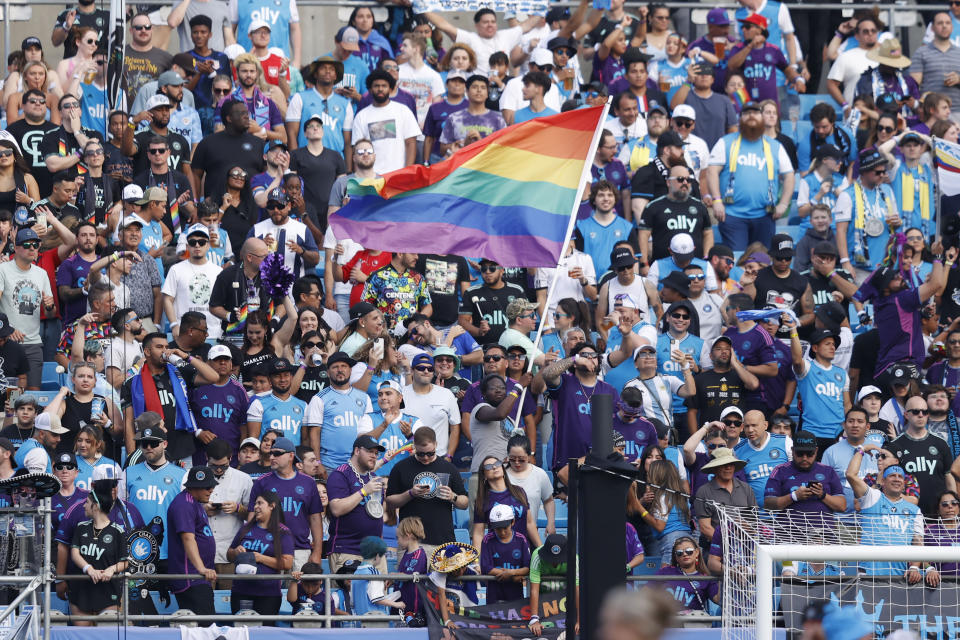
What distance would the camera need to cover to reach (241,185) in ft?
55.6

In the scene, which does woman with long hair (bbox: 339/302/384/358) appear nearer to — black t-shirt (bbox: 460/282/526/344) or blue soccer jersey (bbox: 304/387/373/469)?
blue soccer jersey (bbox: 304/387/373/469)

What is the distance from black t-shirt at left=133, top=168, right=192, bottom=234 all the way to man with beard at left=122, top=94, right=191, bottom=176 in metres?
0.07

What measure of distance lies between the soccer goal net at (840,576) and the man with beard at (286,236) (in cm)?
510

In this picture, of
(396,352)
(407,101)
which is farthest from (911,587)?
(407,101)

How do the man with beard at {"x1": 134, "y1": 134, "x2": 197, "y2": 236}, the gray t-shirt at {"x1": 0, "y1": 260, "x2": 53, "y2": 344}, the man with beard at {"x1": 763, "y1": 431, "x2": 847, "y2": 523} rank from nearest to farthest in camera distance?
the man with beard at {"x1": 763, "y1": 431, "x2": 847, "y2": 523}
the gray t-shirt at {"x1": 0, "y1": 260, "x2": 53, "y2": 344}
the man with beard at {"x1": 134, "y1": 134, "x2": 197, "y2": 236}

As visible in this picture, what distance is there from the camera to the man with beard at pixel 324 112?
18406mm

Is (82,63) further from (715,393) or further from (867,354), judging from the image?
(867,354)

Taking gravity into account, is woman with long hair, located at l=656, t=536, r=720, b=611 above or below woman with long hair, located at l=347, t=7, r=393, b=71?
below

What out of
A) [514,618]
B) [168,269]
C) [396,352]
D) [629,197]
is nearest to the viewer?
[514,618]

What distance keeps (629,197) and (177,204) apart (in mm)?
4494

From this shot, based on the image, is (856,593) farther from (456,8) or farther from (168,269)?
(456,8)

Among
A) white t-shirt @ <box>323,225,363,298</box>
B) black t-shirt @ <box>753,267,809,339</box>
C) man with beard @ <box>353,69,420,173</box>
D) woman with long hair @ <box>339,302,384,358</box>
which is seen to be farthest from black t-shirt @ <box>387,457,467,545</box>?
man with beard @ <box>353,69,420,173</box>

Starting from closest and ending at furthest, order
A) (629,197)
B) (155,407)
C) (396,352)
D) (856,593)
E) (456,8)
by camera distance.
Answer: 1. (856,593)
2. (155,407)
3. (396,352)
4. (629,197)
5. (456,8)

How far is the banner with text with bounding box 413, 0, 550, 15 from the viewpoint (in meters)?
20.0
